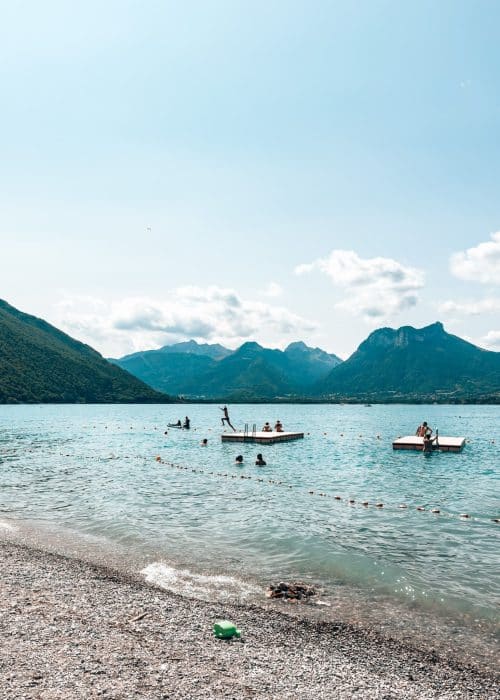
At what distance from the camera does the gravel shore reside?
8.56 meters

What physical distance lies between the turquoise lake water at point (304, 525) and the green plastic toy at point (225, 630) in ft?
11.0

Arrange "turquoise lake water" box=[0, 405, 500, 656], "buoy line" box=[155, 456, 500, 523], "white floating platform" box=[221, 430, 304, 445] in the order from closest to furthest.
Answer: "turquoise lake water" box=[0, 405, 500, 656] < "buoy line" box=[155, 456, 500, 523] < "white floating platform" box=[221, 430, 304, 445]

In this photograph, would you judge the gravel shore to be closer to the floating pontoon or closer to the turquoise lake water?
the turquoise lake water

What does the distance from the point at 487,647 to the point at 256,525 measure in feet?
42.4

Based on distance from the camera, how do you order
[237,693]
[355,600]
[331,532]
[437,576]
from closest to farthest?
1. [237,693]
2. [355,600]
3. [437,576]
4. [331,532]

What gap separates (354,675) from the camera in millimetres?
9469

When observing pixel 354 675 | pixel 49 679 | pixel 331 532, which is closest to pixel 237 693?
pixel 354 675

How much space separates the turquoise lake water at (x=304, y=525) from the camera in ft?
48.2

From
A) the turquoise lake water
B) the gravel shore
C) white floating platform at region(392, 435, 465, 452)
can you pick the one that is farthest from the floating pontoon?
the gravel shore

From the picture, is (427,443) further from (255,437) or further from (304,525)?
(304,525)

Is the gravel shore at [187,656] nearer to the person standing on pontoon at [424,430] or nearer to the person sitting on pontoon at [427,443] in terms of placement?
the person sitting on pontoon at [427,443]

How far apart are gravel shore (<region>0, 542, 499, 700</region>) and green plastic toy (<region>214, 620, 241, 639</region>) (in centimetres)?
22

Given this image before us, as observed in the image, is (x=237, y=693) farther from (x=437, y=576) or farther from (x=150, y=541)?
(x=150, y=541)

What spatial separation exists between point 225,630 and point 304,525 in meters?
12.8
